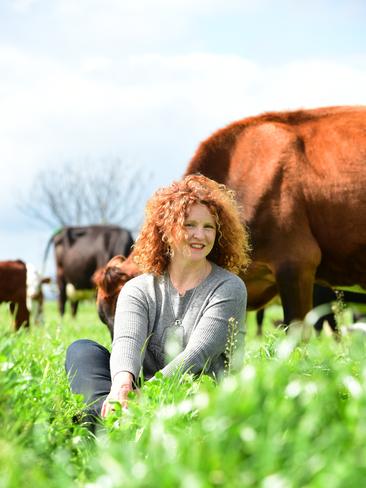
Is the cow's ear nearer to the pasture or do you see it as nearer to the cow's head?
the cow's head

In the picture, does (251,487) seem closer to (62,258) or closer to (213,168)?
(213,168)

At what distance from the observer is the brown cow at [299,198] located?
20.6ft

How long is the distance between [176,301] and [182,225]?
0.39m

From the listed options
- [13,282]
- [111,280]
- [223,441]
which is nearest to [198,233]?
[223,441]

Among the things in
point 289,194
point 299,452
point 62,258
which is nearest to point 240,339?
point 299,452

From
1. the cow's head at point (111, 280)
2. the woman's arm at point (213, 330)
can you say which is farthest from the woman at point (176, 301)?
the cow's head at point (111, 280)

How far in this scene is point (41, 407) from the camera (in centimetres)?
309

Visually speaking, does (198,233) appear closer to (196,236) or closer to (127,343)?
(196,236)

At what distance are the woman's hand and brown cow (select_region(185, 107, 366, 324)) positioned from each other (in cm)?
265

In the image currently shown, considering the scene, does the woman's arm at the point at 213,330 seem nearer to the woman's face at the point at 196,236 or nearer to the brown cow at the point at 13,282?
the woman's face at the point at 196,236

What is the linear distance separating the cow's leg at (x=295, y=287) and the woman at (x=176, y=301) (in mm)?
1817

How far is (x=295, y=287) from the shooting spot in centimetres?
618

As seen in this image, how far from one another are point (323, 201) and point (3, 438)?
433 centimetres

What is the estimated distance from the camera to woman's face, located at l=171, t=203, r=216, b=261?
13.4ft
